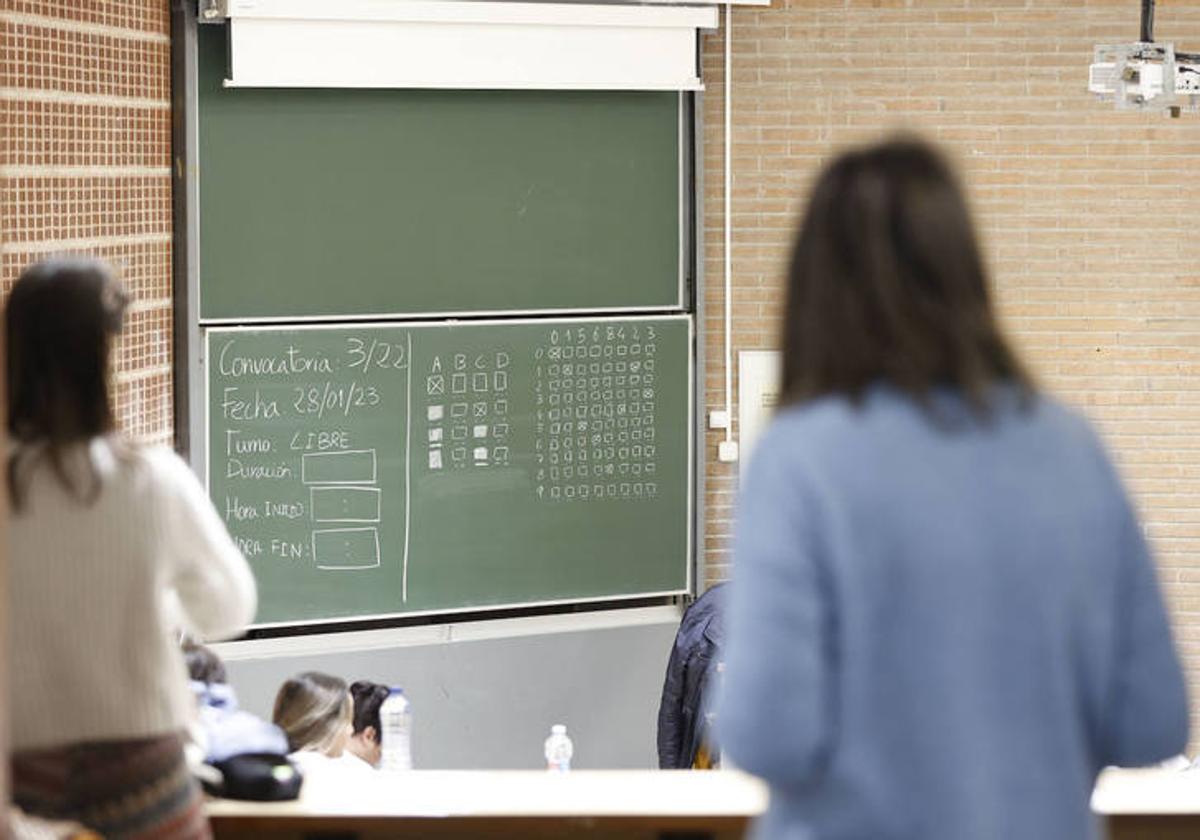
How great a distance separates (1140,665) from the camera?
166 cm

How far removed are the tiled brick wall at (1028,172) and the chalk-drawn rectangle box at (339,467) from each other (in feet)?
4.58

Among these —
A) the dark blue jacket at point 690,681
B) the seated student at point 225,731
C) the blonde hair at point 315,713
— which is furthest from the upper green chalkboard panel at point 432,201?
the seated student at point 225,731

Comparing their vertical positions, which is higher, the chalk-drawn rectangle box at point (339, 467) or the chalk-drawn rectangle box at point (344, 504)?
the chalk-drawn rectangle box at point (339, 467)

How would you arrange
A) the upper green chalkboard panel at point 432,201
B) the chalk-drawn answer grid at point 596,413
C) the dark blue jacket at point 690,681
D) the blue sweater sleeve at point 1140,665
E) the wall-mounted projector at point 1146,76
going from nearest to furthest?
the blue sweater sleeve at point 1140,665
the dark blue jacket at point 690,681
the wall-mounted projector at point 1146,76
the upper green chalkboard panel at point 432,201
the chalk-drawn answer grid at point 596,413

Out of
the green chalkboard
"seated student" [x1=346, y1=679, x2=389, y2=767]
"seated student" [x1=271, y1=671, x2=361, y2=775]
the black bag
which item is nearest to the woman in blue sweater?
the black bag

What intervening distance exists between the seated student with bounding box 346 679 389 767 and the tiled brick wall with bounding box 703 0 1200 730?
2.34 metres

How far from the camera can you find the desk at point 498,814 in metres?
2.73

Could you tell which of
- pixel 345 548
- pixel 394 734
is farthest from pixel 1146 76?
pixel 394 734

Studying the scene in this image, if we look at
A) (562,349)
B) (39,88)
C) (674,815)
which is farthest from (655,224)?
(674,815)

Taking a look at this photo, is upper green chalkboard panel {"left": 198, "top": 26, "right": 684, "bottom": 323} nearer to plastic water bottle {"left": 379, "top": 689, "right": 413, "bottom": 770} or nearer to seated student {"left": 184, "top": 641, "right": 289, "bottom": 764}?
plastic water bottle {"left": 379, "top": 689, "right": 413, "bottom": 770}

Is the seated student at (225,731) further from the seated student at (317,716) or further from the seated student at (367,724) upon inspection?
the seated student at (367,724)

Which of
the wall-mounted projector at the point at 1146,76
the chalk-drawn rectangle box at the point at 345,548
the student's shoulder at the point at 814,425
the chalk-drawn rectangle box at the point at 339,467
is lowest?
the chalk-drawn rectangle box at the point at 345,548

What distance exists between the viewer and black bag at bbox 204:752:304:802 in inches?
109

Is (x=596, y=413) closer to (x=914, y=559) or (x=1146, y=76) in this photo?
(x=1146, y=76)
